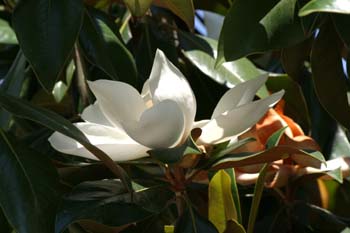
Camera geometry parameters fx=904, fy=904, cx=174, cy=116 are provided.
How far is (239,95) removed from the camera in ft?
3.52

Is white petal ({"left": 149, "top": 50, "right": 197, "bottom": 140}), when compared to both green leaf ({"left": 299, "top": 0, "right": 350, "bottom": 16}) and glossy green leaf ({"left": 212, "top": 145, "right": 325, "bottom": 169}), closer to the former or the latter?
glossy green leaf ({"left": 212, "top": 145, "right": 325, "bottom": 169})

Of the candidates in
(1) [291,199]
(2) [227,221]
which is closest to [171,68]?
(2) [227,221]

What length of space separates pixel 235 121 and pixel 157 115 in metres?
0.12

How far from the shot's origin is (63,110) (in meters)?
1.70

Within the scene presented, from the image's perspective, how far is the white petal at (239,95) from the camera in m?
1.07

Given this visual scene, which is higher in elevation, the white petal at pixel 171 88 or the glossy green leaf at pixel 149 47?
the white petal at pixel 171 88

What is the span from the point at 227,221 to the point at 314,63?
0.26 metres

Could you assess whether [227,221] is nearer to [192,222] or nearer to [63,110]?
[192,222]

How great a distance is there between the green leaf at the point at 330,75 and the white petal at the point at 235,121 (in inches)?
6.6

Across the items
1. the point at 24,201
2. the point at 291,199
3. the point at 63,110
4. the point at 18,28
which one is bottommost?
the point at 63,110

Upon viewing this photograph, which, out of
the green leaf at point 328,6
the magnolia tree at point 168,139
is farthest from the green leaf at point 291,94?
the green leaf at point 328,6

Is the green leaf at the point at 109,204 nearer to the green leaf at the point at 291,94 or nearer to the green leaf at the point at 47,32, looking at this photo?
the green leaf at the point at 47,32

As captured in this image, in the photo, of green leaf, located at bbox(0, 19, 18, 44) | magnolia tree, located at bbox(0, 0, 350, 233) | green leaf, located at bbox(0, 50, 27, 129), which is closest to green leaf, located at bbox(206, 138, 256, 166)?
magnolia tree, located at bbox(0, 0, 350, 233)

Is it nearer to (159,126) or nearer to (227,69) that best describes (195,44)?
(227,69)
